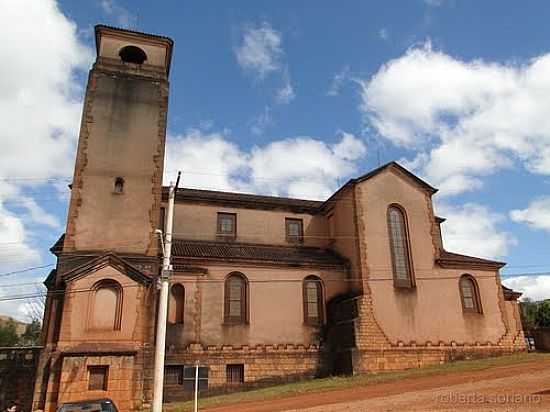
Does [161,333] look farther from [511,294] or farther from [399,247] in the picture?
[511,294]

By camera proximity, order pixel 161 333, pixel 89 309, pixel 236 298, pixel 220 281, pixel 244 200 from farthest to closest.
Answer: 1. pixel 244 200
2. pixel 236 298
3. pixel 220 281
4. pixel 89 309
5. pixel 161 333

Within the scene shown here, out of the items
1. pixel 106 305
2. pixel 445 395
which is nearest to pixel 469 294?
pixel 445 395

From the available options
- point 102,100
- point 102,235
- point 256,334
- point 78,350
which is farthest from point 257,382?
point 102,100

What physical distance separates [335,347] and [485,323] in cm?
964

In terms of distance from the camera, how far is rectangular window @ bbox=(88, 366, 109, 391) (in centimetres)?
1981

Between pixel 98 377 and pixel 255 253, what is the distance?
452 inches

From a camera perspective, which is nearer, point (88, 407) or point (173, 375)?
point (88, 407)

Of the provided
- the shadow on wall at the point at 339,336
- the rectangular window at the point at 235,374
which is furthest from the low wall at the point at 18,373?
the shadow on wall at the point at 339,336

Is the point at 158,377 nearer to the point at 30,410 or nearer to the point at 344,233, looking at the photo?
the point at 30,410

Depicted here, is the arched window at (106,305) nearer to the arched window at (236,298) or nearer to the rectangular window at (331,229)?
the arched window at (236,298)

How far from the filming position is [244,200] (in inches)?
1252

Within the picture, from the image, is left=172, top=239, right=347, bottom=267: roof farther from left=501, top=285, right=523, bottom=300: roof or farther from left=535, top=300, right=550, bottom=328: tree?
left=535, top=300, right=550, bottom=328: tree

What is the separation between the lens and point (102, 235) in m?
23.0

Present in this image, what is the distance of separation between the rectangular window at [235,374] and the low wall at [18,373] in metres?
9.23
